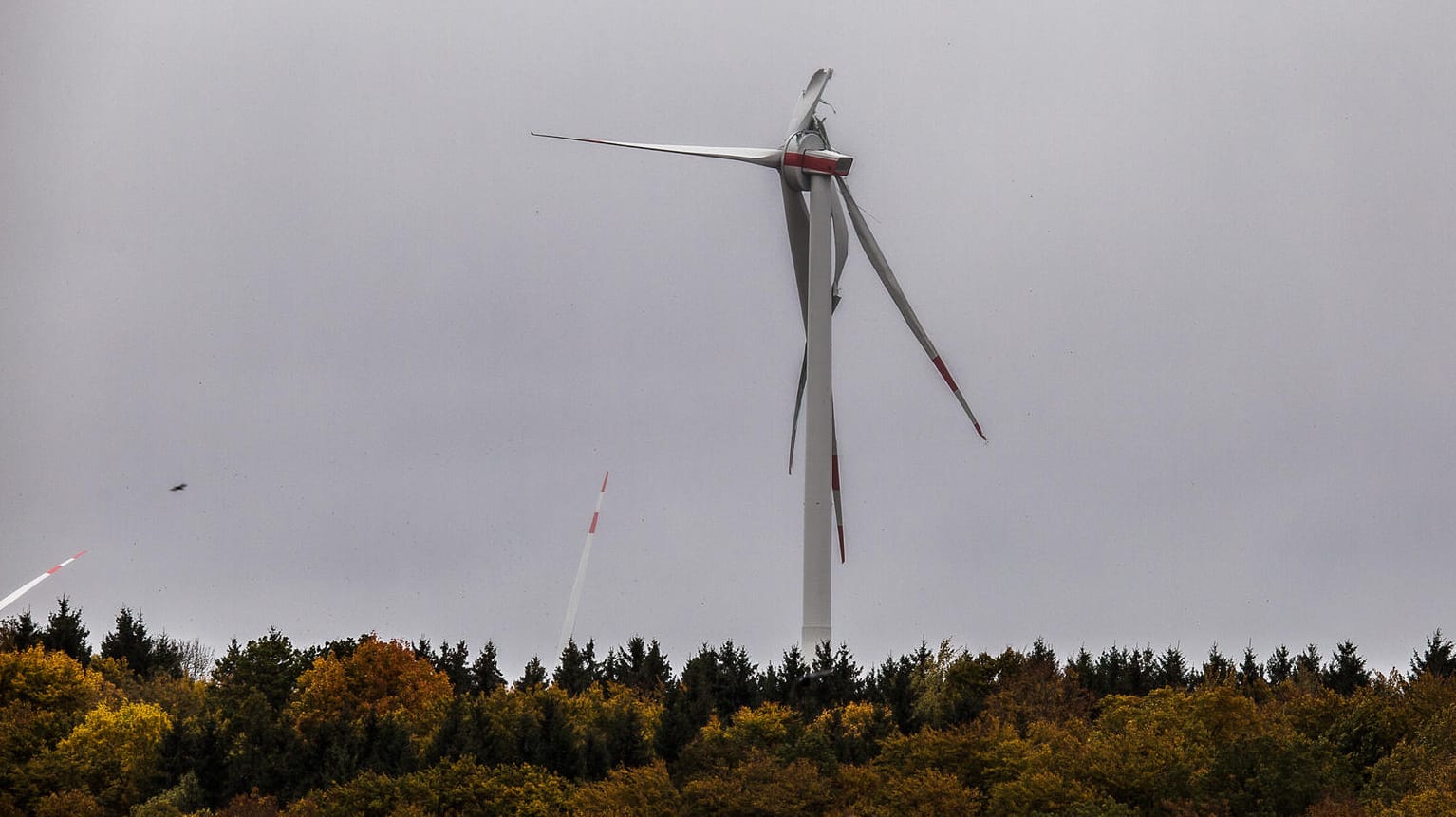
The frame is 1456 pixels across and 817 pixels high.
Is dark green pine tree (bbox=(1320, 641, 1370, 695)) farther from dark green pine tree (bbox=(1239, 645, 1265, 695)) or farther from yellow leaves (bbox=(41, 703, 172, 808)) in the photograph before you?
yellow leaves (bbox=(41, 703, 172, 808))

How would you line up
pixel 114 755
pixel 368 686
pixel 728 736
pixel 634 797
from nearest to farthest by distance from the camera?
1. pixel 634 797
2. pixel 728 736
3. pixel 114 755
4. pixel 368 686

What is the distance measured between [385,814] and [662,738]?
457 inches

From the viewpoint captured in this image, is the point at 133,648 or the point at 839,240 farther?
the point at 133,648

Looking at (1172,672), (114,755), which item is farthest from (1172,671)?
(114,755)

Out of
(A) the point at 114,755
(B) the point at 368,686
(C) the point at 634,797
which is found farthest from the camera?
(B) the point at 368,686

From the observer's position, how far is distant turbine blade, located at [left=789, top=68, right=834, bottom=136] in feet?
262

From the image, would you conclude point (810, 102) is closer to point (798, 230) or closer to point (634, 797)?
point (798, 230)

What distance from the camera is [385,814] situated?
2589 inches

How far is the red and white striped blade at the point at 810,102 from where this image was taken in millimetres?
79938

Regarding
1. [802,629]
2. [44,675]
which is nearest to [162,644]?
[44,675]

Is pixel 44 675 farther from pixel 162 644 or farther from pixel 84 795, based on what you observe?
pixel 162 644

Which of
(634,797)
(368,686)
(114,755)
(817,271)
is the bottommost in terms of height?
(634,797)

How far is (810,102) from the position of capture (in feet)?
263

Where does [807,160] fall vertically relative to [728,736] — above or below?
above
